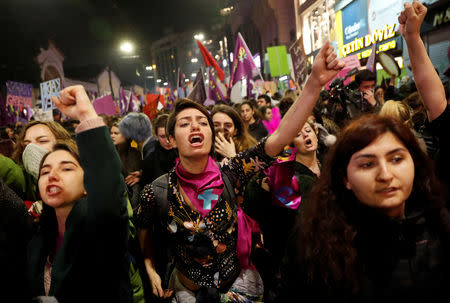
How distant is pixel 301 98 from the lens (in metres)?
1.91

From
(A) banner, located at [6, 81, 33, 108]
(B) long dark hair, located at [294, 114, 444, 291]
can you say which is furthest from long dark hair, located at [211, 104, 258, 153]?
(A) banner, located at [6, 81, 33, 108]

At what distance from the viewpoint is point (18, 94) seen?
39.6 ft

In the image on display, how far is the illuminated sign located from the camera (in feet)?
50.7

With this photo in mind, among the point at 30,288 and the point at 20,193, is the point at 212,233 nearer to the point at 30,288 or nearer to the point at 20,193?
the point at 30,288

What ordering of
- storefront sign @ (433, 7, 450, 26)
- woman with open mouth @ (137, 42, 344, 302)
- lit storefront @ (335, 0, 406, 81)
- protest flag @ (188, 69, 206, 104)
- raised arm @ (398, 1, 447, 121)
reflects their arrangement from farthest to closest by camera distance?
lit storefront @ (335, 0, 406, 81) < storefront sign @ (433, 7, 450, 26) < protest flag @ (188, 69, 206, 104) < woman with open mouth @ (137, 42, 344, 302) < raised arm @ (398, 1, 447, 121)

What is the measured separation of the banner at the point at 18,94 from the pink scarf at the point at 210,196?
1225cm

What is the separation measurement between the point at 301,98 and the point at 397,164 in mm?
722

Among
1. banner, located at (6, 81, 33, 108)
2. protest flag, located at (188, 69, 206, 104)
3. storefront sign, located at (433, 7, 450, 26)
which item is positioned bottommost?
protest flag, located at (188, 69, 206, 104)

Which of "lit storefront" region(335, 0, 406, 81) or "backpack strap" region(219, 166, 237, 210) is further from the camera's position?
"lit storefront" region(335, 0, 406, 81)

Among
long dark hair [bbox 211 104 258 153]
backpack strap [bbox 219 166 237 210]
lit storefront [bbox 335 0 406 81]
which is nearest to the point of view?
backpack strap [bbox 219 166 237 210]

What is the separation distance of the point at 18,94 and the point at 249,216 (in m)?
13.1

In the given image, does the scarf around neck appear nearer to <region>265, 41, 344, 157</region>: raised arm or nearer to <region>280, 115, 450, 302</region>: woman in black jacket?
<region>265, 41, 344, 157</region>: raised arm

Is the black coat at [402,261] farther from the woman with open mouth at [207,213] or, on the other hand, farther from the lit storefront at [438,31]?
the lit storefront at [438,31]

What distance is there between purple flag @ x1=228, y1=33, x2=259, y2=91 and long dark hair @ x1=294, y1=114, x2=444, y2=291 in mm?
6798
